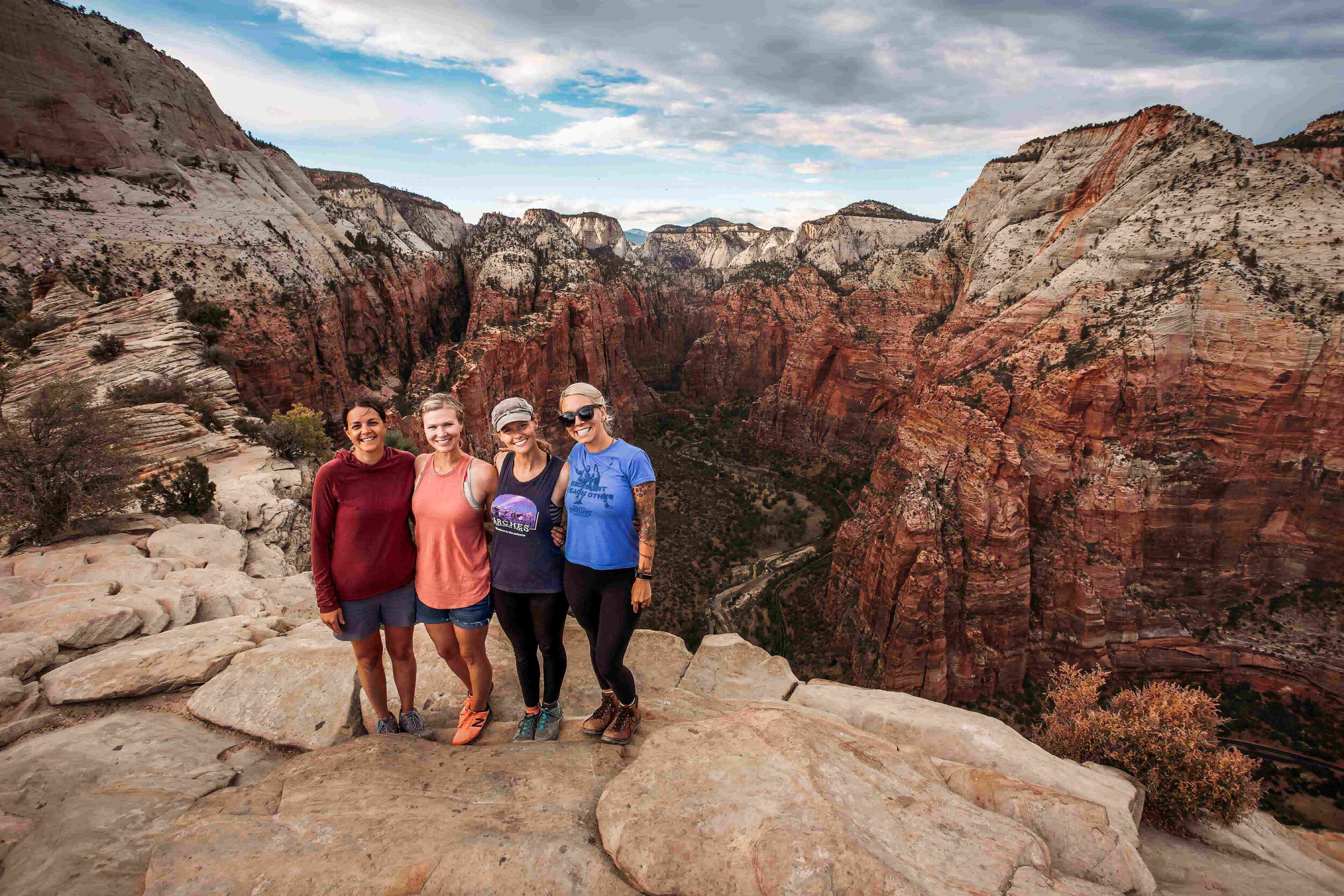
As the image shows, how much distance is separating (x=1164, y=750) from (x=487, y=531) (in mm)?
10925

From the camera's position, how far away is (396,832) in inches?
136

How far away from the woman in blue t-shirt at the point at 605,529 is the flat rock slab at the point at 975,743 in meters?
4.54

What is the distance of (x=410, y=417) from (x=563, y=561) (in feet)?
111

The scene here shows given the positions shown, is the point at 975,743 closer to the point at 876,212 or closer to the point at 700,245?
the point at 876,212

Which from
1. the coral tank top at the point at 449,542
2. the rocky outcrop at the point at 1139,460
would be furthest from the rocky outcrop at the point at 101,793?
the rocky outcrop at the point at 1139,460

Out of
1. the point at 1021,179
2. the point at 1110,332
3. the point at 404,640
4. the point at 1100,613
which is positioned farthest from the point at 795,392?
the point at 404,640

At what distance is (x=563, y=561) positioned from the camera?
466 cm

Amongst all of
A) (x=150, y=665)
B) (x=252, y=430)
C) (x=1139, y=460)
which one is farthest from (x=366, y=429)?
(x=1139, y=460)

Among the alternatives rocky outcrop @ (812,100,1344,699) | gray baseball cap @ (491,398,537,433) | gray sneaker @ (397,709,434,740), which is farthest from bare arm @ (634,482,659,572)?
rocky outcrop @ (812,100,1344,699)

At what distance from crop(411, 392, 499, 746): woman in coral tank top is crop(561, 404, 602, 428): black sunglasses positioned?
0.81 metres

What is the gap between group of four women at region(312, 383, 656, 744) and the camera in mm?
4465

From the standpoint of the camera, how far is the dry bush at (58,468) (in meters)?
8.71

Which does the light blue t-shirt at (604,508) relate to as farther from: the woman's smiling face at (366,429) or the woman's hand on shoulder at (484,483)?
the woman's smiling face at (366,429)

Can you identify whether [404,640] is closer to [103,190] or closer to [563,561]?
[563,561]
